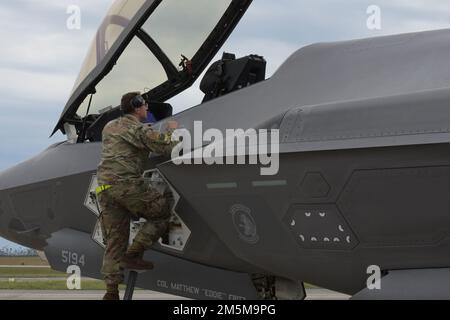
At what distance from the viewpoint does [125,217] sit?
5723mm

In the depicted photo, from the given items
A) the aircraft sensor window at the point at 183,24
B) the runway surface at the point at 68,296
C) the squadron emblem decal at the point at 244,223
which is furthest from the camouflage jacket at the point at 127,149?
the runway surface at the point at 68,296

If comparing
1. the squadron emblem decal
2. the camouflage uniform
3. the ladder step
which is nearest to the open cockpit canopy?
the camouflage uniform

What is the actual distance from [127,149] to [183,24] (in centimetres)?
170

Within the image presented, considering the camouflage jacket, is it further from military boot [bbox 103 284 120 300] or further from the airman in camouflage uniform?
military boot [bbox 103 284 120 300]

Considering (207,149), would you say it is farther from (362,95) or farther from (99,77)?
(99,77)

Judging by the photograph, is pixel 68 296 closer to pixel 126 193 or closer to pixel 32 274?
pixel 126 193

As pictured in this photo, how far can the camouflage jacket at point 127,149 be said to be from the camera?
5.49 metres

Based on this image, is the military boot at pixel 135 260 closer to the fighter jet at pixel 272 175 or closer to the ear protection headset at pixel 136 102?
the fighter jet at pixel 272 175

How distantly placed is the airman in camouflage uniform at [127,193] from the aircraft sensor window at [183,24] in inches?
44.2

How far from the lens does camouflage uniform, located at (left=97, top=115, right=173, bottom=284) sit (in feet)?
18.1

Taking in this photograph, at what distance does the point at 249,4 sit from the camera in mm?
6648

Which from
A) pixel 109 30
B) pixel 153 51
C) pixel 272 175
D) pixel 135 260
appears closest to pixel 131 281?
pixel 135 260
